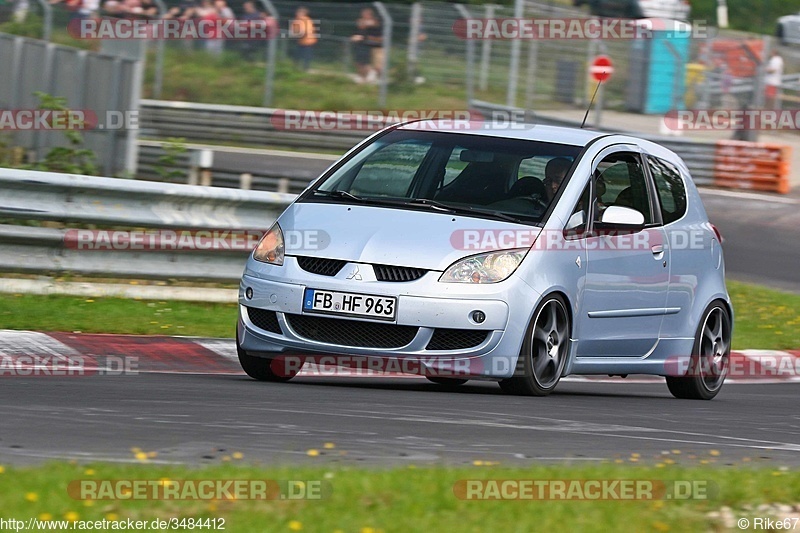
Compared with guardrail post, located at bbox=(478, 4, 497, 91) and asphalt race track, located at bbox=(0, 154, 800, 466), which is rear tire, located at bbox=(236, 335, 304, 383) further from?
guardrail post, located at bbox=(478, 4, 497, 91)

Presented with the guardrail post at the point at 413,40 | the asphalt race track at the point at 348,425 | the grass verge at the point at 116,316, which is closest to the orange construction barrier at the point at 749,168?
the guardrail post at the point at 413,40

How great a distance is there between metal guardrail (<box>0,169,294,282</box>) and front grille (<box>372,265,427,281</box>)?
3.93 metres

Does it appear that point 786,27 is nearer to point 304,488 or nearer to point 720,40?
point 720,40

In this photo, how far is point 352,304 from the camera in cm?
787

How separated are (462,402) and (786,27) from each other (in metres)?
28.4

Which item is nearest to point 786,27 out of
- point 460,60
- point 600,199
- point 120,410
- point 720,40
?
point 720,40

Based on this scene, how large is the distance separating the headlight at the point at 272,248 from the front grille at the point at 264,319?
0.89 feet

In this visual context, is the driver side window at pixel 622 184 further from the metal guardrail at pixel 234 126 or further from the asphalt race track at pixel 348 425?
the metal guardrail at pixel 234 126

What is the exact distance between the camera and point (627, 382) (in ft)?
38.2

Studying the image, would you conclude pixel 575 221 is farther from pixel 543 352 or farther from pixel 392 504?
pixel 392 504

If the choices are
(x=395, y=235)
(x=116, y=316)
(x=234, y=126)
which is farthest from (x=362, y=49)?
(x=395, y=235)

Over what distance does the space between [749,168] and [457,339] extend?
18.5m

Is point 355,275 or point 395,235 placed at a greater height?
point 395,235

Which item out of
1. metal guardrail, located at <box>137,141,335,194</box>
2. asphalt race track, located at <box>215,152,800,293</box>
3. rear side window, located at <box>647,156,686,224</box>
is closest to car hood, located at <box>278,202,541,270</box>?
rear side window, located at <box>647,156,686,224</box>
